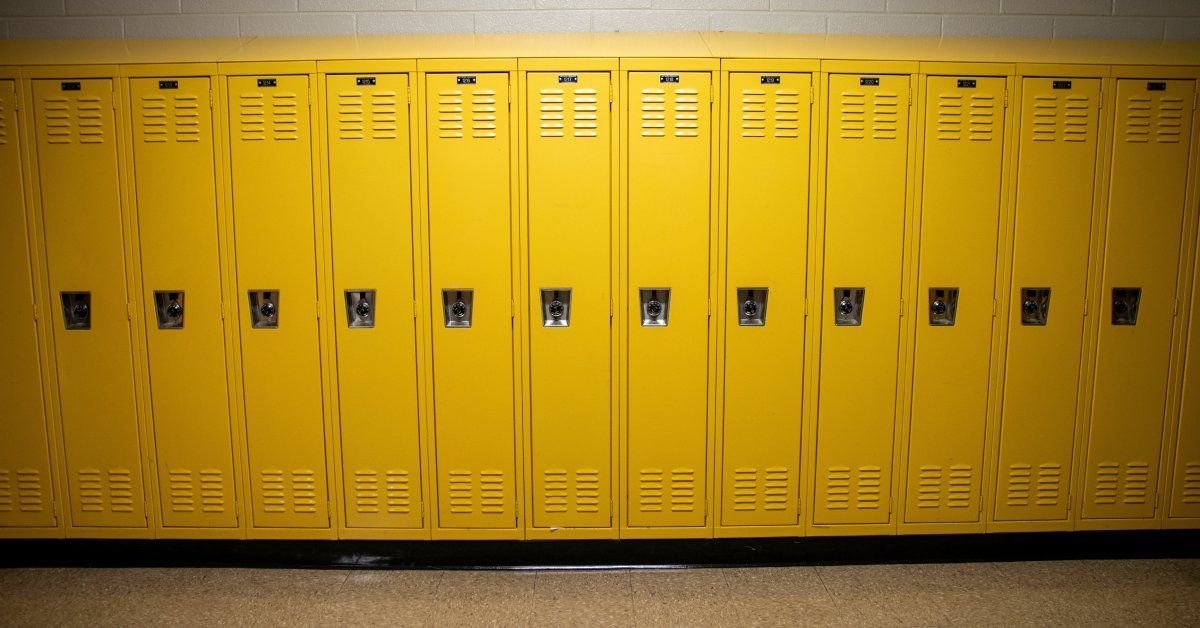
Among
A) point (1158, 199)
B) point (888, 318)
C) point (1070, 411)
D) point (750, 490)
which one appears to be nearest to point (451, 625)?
point (750, 490)

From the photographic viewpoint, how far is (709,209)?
7.89 feet

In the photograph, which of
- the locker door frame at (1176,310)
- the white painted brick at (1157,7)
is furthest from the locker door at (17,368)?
the white painted brick at (1157,7)

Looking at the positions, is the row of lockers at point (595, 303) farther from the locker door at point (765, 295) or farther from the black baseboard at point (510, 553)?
the black baseboard at point (510, 553)

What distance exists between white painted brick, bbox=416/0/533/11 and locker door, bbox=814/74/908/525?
5.41 feet

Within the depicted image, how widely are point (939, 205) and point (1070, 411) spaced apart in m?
1.10

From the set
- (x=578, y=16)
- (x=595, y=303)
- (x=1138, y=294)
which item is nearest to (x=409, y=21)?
(x=578, y=16)

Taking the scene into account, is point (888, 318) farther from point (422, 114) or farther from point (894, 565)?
point (422, 114)

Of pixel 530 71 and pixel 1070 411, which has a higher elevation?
pixel 530 71

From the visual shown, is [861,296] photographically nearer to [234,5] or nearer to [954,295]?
[954,295]

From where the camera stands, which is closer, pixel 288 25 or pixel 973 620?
pixel 973 620

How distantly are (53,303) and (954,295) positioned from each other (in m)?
3.87

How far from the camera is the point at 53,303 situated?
8.03ft

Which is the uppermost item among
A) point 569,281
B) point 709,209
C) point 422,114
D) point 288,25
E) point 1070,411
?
point 288,25

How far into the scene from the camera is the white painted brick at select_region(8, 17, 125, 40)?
2.97 m
